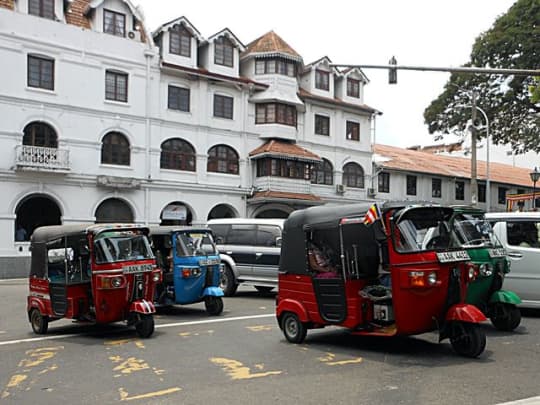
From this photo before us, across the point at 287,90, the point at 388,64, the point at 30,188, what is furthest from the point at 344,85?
the point at 388,64

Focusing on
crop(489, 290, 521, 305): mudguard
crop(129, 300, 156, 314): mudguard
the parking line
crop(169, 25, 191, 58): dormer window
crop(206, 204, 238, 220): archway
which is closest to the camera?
crop(489, 290, 521, 305): mudguard

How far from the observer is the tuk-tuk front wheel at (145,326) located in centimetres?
1109

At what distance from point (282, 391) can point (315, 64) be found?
3326cm

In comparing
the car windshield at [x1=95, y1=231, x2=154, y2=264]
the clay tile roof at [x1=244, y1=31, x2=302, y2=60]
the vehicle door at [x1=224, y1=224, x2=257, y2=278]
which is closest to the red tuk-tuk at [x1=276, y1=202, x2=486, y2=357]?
the car windshield at [x1=95, y1=231, x2=154, y2=264]

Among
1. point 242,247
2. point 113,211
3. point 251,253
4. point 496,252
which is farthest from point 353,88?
point 496,252

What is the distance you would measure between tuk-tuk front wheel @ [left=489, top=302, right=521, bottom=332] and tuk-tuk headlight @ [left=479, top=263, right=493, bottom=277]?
55.2 inches

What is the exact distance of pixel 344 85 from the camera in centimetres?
4025

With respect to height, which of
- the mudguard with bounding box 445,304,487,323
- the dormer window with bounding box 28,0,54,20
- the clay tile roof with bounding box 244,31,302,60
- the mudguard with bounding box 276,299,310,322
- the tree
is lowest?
the mudguard with bounding box 276,299,310,322

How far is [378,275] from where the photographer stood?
373 inches

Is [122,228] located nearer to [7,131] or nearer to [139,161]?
[7,131]

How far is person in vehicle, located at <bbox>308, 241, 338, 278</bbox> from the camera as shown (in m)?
9.77

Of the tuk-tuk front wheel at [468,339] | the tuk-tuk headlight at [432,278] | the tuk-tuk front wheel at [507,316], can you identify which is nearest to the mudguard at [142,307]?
the tuk-tuk headlight at [432,278]

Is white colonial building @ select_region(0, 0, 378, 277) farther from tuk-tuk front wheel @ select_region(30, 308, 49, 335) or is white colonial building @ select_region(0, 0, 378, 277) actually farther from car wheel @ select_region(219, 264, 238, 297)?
tuk-tuk front wheel @ select_region(30, 308, 49, 335)

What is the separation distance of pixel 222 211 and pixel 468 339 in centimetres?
2716
